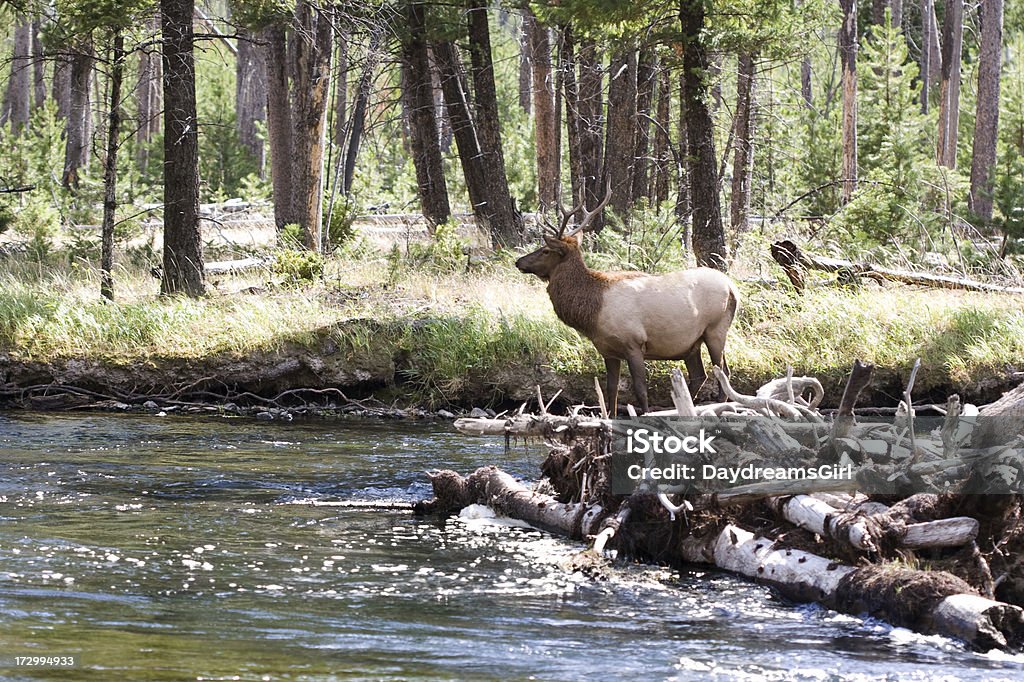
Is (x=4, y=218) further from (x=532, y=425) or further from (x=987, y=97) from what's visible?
(x=987, y=97)

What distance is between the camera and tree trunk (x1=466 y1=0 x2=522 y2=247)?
2102cm

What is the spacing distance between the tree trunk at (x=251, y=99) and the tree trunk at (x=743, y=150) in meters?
15.1

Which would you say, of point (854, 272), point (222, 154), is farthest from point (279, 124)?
point (854, 272)

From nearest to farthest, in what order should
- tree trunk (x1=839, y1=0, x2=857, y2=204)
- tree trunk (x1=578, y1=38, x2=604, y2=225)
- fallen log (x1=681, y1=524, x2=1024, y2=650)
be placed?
fallen log (x1=681, y1=524, x2=1024, y2=650), tree trunk (x1=578, y1=38, x2=604, y2=225), tree trunk (x1=839, y1=0, x2=857, y2=204)

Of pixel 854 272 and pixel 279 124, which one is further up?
pixel 279 124

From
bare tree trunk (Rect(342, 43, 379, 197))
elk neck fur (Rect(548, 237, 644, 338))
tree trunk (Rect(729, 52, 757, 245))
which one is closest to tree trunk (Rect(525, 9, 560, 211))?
bare tree trunk (Rect(342, 43, 379, 197))

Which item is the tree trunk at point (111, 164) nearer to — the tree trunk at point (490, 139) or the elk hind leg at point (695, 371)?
the tree trunk at point (490, 139)

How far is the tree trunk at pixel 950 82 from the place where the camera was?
29641 millimetres

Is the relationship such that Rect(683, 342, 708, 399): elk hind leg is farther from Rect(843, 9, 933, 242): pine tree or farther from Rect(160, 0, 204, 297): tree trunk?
Rect(160, 0, 204, 297): tree trunk

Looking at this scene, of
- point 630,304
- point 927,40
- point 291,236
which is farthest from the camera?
point 927,40

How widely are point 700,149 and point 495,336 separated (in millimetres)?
3537

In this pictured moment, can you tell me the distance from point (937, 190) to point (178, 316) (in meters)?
11.6

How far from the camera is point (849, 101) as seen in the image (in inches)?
909

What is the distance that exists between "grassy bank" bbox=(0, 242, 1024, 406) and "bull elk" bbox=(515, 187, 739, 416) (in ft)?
10.1
